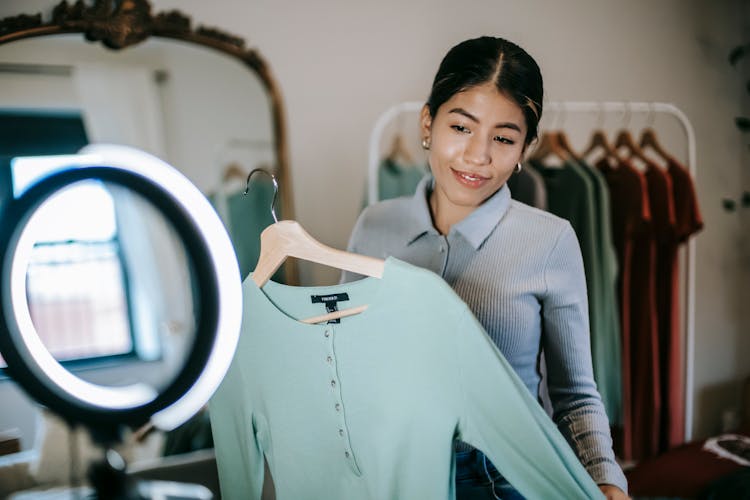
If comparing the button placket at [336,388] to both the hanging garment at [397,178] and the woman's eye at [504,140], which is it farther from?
the hanging garment at [397,178]

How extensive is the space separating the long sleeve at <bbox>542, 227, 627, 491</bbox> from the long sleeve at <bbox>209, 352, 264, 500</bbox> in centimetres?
39

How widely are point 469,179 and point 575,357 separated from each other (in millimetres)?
240

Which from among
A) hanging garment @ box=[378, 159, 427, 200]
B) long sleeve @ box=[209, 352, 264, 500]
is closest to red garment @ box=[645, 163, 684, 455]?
hanging garment @ box=[378, 159, 427, 200]

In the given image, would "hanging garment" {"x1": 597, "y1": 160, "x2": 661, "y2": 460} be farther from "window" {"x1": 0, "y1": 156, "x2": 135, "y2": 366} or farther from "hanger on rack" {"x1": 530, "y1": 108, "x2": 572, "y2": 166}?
"window" {"x1": 0, "y1": 156, "x2": 135, "y2": 366}

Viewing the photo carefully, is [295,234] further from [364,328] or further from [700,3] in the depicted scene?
[700,3]

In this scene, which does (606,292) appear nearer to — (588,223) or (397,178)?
(588,223)

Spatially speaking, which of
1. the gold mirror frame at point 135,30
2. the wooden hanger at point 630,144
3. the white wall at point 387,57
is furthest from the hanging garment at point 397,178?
the wooden hanger at point 630,144

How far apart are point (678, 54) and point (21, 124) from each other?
189 cm

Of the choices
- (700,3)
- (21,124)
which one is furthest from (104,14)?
(700,3)

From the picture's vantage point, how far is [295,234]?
636mm

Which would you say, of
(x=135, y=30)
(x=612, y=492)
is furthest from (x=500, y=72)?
(x=135, y=30)

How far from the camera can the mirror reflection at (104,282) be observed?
1.55 feet

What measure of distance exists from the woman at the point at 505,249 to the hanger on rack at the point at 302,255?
0.13m

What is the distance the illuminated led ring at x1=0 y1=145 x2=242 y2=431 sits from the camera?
427 millimetres
